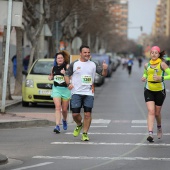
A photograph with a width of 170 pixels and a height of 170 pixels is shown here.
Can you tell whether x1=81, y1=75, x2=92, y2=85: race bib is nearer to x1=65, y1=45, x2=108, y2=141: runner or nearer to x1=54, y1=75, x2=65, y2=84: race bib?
x1=65, y1=45, x2=108, y2=141: runner

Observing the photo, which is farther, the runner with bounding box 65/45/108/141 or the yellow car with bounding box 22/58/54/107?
the yellow car with bounding box 22/58/54/107

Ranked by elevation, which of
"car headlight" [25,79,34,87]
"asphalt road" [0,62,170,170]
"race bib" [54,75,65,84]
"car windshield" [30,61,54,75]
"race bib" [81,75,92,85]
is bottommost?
"asphalt road" [0,62,170,170]

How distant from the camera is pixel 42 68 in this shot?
22.8 m

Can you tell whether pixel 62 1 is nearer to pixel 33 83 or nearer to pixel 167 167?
pixel 33 83

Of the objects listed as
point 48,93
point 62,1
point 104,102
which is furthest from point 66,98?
point 62,1

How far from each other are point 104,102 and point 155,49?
13163 mm

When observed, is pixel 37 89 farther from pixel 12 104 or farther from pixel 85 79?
pixel 85 79

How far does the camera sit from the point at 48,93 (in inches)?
850

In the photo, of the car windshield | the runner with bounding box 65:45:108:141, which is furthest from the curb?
the runner with bounding box 65:45:108:141

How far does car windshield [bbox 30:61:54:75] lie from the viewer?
22562 mm

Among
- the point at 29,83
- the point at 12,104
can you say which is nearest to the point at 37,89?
the point at 29,83

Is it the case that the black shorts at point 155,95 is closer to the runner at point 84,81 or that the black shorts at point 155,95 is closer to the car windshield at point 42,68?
the runner at point 84,81

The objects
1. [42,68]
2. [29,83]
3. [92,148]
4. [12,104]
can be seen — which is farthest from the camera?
[42,68]

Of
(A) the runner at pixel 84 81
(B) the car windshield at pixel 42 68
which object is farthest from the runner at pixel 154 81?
(B) the car windshield at pixel 42 68
